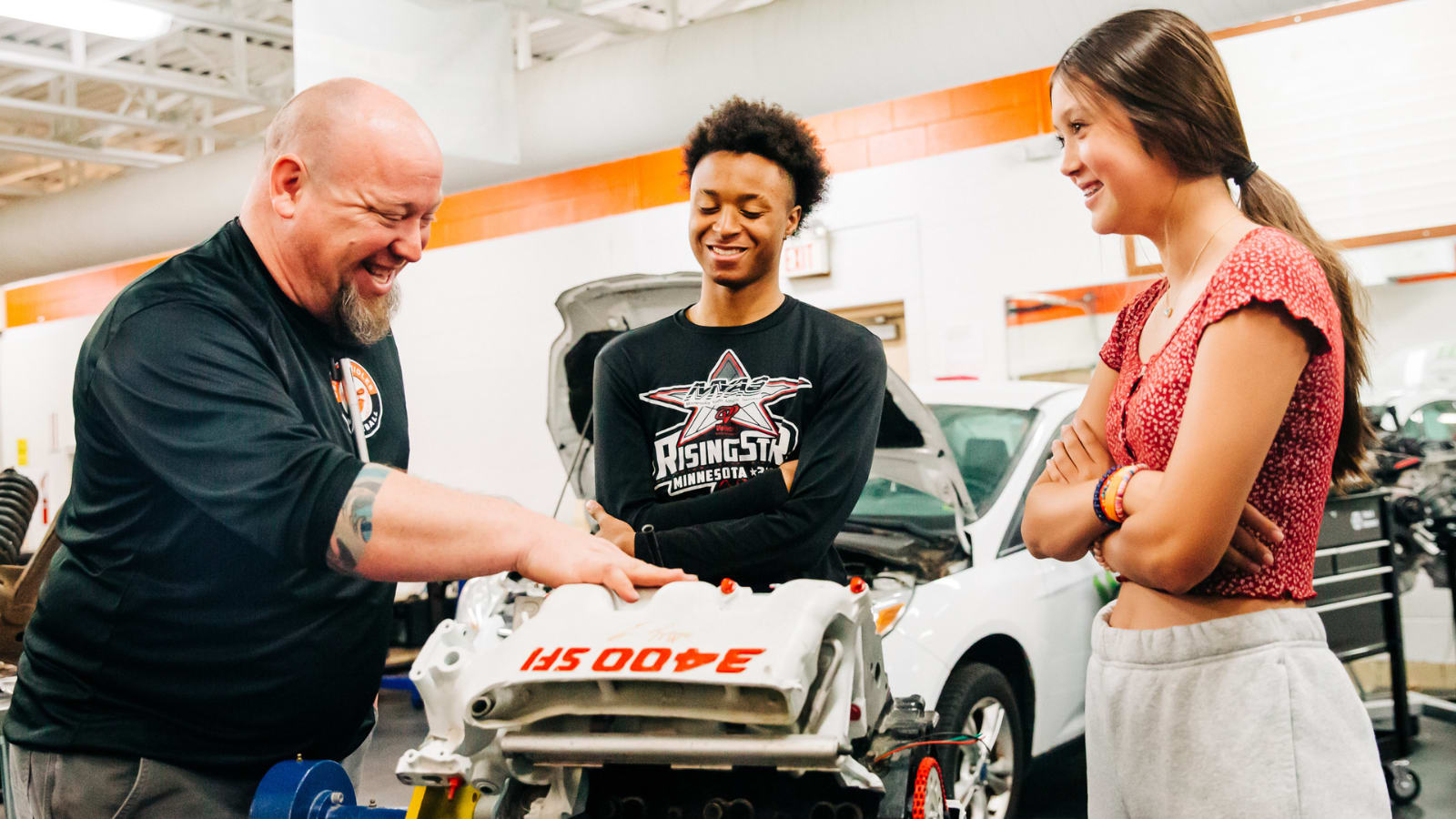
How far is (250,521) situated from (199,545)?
180 millimetres

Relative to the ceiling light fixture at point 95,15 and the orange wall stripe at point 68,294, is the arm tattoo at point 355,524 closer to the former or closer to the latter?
the ceiling light fixture at point 95,15

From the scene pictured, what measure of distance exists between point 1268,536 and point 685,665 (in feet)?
2.14

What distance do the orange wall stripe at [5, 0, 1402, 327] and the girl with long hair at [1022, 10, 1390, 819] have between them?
3120 mm

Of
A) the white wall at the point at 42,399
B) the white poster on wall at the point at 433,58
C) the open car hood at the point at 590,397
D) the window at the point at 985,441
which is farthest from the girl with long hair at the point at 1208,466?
the white wall at the point at 42,399

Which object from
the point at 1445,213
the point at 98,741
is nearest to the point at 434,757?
the point at 98,741

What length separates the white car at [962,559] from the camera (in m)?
2.91

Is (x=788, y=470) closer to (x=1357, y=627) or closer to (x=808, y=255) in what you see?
(x=1357, y=627)

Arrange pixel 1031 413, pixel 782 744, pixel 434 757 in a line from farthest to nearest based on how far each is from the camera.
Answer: pixel 1031 413 → pixel 434 757 → pixel 782 744

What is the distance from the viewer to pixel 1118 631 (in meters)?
1.23

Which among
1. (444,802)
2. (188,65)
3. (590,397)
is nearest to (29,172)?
(188,65)

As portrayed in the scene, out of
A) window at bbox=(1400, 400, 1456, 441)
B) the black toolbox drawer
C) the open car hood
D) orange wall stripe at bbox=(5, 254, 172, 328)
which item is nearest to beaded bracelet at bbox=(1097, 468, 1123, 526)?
the open car hood

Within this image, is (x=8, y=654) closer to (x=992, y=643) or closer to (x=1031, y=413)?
(x=992, y=643)

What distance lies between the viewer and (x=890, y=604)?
289 centimetres

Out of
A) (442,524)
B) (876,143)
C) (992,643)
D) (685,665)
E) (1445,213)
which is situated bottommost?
(992,643)
